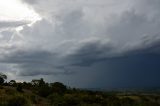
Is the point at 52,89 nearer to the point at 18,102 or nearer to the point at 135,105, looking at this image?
the point at 135,105

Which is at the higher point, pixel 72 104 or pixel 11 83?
pixel 11 83

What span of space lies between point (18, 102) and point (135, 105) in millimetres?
39753

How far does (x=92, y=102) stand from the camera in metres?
128

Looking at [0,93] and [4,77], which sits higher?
[4,77]

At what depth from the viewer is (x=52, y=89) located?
146000 millimetres

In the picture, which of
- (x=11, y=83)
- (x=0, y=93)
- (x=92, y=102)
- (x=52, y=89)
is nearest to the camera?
(x=0, y=93)

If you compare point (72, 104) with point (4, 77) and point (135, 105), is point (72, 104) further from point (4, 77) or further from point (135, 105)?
point (4, 77)

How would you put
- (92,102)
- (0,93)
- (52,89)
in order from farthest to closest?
(52,89) → (92,102) → (0,93)

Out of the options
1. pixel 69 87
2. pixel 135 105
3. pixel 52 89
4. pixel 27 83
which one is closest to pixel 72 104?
pixel 135 105

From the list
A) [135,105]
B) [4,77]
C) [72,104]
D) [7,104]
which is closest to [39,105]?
[72,104]

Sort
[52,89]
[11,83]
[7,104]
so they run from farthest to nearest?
[11,83] < [52,89] < [7,104]

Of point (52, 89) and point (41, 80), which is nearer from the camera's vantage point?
point (52, 89)

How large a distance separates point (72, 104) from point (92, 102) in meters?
14.3

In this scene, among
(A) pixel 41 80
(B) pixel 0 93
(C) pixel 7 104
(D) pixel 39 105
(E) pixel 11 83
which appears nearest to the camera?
(C) pixel 7 104
